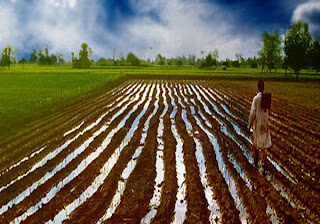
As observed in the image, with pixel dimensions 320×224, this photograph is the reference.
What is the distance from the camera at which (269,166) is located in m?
5.92

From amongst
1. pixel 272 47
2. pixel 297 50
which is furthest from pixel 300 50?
pixel 272 47

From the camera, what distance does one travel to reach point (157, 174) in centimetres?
562

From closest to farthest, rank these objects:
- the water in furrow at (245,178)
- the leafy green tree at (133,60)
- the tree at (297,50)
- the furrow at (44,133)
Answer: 1. the water in furrow at (245,178)
2. the furrow at (44,133)
3. the tree at (297,50)
4. the leafy green tree at (133,60)

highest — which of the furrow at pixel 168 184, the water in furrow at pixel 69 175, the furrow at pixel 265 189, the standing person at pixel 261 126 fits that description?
the standing person at pixel 261 126

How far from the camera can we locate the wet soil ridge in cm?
418

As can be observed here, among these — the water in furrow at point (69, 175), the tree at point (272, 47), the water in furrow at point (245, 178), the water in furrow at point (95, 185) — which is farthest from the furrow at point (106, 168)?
the tree at point (272, 47)

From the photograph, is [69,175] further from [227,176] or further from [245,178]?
[245,178]

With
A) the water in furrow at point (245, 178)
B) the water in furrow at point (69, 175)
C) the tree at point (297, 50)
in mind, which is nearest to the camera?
the water in furrow at point (245, 178)

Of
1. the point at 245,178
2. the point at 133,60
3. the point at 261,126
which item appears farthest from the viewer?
the point at 133,60

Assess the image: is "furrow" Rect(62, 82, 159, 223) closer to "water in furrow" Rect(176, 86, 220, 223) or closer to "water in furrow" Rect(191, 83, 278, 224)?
"water in furrow" Rect(176, 86, 220, 223)

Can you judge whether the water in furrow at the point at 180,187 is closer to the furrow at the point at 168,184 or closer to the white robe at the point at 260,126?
the furrow at the point at 168,184

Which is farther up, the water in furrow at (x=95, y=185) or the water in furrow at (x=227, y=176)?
the water in furrow at (x=227, y=176)

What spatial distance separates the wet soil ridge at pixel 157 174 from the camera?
4.18 metres

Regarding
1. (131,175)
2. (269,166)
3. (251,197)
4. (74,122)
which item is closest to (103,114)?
(74,122)
